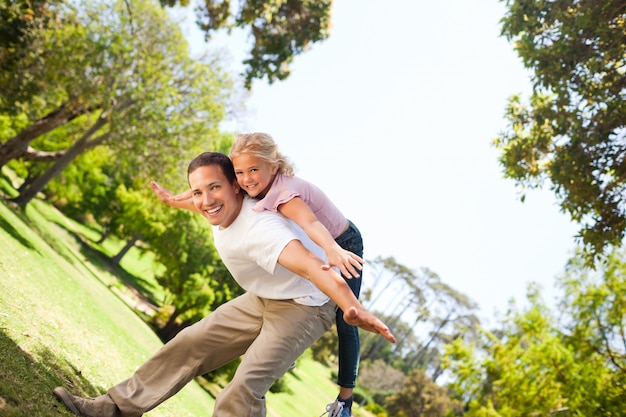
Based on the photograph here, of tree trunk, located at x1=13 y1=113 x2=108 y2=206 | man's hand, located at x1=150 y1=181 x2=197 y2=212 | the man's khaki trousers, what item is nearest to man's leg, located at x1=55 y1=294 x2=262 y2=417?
the man's khaki trousers

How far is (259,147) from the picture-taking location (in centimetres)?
453

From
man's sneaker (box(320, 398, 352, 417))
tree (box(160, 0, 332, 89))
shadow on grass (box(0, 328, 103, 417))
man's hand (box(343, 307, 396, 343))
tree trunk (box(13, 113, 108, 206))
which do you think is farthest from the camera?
tree trunk (box(13, 113, 108, 206))

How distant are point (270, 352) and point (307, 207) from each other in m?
1.04

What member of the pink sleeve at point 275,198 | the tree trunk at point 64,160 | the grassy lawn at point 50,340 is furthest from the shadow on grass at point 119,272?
the pink sleeve at point 275,198

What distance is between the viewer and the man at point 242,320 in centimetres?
409

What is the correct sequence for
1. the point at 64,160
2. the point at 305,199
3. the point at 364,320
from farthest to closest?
1. the point at 64,160
2. the point at 305,199
3. the point at 364,320

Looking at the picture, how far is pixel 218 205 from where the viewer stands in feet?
14.8

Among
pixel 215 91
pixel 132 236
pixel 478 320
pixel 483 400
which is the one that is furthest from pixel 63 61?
pixel 478 320

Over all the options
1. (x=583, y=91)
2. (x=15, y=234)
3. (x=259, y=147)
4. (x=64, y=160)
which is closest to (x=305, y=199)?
(x=259, y=147)

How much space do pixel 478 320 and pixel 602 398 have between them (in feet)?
217

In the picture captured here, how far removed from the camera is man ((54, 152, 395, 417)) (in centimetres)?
409

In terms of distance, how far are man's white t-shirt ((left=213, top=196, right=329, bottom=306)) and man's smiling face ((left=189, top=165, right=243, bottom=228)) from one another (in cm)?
7

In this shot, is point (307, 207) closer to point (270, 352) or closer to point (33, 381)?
point (270, 352)

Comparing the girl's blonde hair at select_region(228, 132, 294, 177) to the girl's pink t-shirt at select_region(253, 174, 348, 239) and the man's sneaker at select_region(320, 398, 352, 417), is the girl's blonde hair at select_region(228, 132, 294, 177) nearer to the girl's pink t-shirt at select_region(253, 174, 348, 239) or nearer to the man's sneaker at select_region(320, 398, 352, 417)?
the girl's pink t-shirt at select_region(253, 174, 348, 239)
